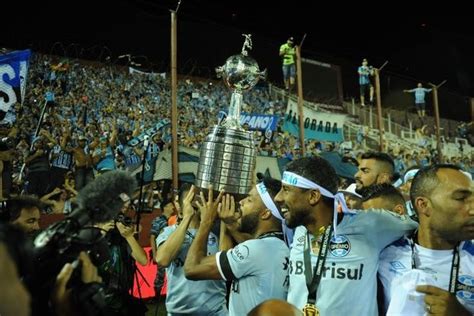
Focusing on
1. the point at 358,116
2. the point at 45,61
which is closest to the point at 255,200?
the point at 45,61

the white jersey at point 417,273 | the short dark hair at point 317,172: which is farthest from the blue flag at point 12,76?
the white jersey at point 417,273

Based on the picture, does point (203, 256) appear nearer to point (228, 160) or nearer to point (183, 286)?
point (228, 160)

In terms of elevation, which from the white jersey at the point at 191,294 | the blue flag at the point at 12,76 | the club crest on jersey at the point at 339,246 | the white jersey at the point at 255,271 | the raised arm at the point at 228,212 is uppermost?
the blue flag at the point at 12,76

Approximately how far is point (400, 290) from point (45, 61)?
37.6 feet

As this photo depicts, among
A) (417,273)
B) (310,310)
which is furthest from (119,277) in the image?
(417,273)

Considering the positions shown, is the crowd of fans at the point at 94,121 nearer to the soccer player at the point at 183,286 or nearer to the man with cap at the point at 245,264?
the soccer player at the point at 183,286

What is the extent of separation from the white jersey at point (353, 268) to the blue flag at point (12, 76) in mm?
4419

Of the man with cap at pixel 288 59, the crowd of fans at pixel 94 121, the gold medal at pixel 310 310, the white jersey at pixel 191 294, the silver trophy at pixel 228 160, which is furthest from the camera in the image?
the man with cap at pixel 288 59

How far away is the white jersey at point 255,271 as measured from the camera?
2.86 metres

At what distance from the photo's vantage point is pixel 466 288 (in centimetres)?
204

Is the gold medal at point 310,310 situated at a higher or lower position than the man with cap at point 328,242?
lower

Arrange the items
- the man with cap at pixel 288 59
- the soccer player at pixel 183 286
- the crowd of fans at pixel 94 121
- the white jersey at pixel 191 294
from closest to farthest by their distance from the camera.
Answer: the soccer player at pixel 183 286 → the white jersey at pixel 191 294 → the crowd of fans at pixel 94 121 → the man with cap at pixel 288 59

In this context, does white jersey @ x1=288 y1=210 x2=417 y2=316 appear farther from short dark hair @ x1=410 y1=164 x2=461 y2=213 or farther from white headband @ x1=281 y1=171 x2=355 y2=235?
short dark hair @ x1=410 y1=164 x2=461 y2=213

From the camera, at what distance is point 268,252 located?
2.90m
